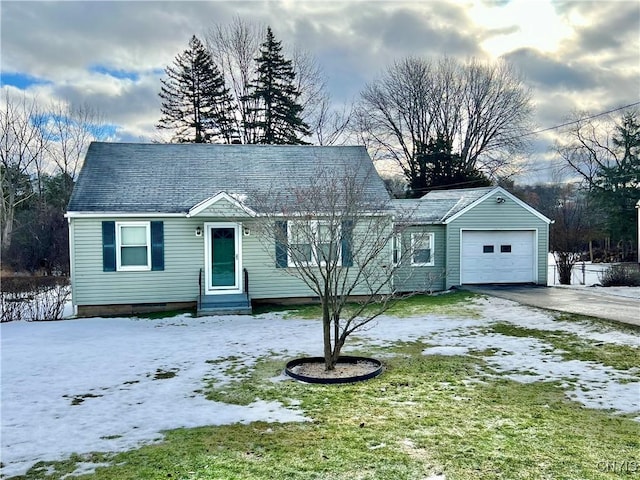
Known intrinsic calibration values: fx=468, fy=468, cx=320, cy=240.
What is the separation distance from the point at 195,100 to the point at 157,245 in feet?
66.5

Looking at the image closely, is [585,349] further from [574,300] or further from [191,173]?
[191,173]

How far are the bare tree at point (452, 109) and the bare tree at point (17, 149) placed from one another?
19.3m

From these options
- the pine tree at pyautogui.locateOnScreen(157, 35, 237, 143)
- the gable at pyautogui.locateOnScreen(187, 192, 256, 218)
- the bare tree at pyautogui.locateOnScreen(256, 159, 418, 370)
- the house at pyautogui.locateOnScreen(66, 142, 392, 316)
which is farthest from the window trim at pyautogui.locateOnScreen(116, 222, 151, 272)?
the pine tree at pyautogui.locateOnScreen(157, 35, 237, 143)

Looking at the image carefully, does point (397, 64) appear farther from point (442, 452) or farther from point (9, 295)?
point (442, 452)

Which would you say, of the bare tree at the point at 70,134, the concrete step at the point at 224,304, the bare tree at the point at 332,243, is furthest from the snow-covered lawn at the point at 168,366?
the bare tree at the point at 70,134

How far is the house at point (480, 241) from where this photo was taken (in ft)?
51.5

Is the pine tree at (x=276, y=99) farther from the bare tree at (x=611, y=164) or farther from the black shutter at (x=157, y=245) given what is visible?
the black shutter at (x=157, y=245)

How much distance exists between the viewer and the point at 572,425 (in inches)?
185

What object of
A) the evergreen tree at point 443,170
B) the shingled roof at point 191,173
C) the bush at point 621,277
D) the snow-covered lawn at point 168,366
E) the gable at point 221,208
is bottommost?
the snow-covered lawn at point 168,366

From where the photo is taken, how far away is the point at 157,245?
1258cm

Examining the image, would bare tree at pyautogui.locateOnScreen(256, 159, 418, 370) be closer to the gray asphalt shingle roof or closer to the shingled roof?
the shingled roof

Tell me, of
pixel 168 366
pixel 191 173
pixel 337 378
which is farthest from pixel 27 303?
pixel 337 378

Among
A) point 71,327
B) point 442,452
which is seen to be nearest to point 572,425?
point 442,452

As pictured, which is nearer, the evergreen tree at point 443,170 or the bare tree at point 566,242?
the bare tree at point 566,242
